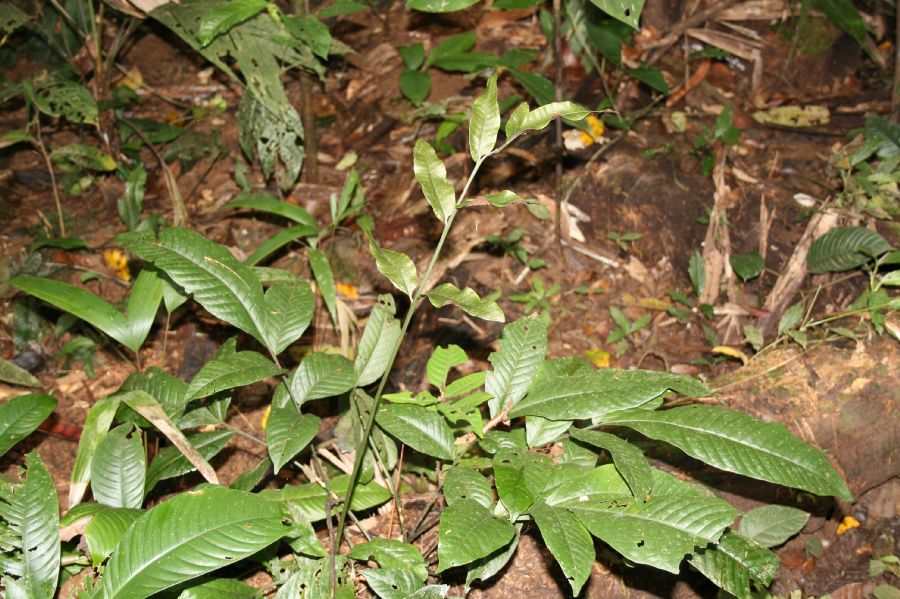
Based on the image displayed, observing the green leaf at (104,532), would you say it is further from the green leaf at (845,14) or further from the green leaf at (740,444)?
the green leaf at (845,14)

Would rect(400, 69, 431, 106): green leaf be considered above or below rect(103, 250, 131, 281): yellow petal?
above

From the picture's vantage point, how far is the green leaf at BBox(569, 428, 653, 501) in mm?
1739

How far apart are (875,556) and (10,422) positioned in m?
2.91

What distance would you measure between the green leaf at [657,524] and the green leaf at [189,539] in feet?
2.41

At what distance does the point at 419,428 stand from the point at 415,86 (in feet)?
7.39

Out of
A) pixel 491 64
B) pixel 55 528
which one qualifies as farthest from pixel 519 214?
pixel 55 528

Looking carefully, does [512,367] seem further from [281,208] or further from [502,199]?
[281,208]

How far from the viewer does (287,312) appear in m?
2.22

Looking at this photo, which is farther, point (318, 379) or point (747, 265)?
point (747, 265)

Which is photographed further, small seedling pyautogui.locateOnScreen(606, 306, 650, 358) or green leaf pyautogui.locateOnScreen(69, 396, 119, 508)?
small seedling pyautogui.locateOnScreen(606, 306, 650, 358)

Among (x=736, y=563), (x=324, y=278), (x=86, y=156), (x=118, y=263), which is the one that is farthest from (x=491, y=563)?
(x=86, y=156)

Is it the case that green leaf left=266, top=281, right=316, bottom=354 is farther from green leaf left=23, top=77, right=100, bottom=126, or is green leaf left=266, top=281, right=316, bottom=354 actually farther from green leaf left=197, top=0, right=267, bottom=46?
green leaf left=23, top=77, right=100, bottom=126

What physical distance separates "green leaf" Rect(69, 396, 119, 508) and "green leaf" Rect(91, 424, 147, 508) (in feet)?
0.18

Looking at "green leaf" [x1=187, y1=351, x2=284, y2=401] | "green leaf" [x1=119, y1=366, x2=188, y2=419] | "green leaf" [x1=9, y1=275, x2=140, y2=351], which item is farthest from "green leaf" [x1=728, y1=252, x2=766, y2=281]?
"green leaf" [x1=9, y1=275, x2=140, y2=351]
